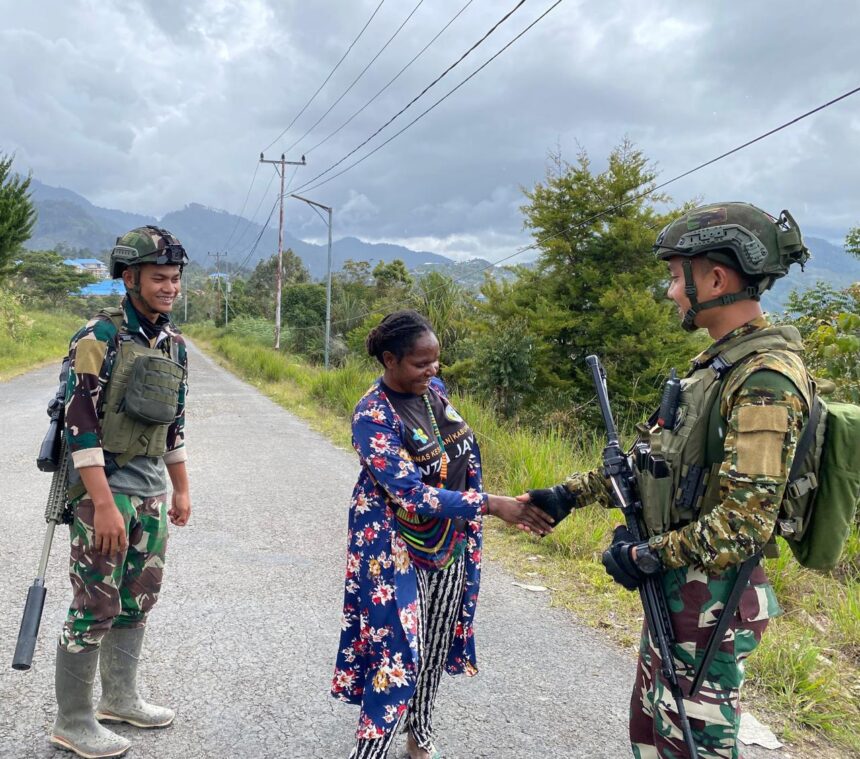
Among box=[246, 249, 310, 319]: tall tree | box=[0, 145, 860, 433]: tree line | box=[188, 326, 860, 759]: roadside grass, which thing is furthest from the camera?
box=[246, 249, 310, 319]: tall tree

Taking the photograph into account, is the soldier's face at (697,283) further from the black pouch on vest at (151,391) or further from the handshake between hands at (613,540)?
the black pouch on vest at (151,391)

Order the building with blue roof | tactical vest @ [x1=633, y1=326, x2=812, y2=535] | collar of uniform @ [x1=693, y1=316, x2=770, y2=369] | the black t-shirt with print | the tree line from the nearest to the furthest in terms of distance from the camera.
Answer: tactical vest @ [x1=633, y1=326, x2=812, y2=535] → collar of uniform @ [x1=693, y1=316, x2=770, y2=369] → the black t-shirt with print → the tree line → the building with blue roof

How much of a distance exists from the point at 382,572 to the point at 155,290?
1.30 metres

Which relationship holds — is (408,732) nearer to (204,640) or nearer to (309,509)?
(204,640)

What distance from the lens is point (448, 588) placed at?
7.72ft

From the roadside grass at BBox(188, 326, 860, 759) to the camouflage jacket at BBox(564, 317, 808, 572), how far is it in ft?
5.28

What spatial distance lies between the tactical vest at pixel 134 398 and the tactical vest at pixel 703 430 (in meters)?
1.69

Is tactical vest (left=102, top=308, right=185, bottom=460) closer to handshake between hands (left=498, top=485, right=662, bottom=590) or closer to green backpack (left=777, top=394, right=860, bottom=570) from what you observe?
handshake between hands (left=498, top=485, right=662, bottom=590)

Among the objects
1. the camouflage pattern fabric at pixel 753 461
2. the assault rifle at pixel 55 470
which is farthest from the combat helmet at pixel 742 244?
the assault rifle at pixel 55 470

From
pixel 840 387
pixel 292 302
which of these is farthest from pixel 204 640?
pixel 292 302

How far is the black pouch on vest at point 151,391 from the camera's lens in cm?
236

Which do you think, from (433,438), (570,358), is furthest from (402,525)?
(570,358)

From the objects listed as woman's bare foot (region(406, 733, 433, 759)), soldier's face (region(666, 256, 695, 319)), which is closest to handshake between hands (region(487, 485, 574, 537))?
soldier's face (region(666, 256, 695, 319))

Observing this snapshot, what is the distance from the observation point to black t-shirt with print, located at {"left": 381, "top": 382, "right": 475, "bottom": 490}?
2203mm
